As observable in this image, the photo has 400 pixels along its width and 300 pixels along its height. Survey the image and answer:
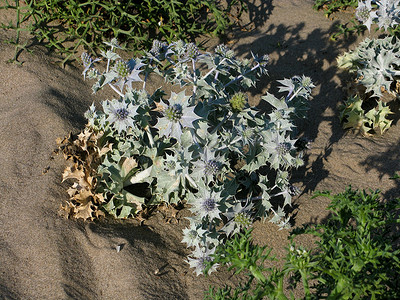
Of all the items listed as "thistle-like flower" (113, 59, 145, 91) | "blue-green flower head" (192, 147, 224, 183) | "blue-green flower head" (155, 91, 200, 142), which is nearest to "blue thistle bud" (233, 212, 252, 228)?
"blue-green flower head" (192, 147, 224, 183)

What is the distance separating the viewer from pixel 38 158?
344 centimetres

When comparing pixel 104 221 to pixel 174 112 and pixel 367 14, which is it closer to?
pixel 174 112

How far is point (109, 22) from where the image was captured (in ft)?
15.0

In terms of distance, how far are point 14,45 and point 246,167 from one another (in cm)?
284

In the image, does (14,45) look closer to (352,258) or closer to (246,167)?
(246,167)

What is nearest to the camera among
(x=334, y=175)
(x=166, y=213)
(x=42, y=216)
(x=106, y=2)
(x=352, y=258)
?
(x=352, y=258)

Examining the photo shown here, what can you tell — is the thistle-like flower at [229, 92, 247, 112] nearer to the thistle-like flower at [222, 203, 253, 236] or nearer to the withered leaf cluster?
the thistle-like flower at [222, 203, 253, 236]

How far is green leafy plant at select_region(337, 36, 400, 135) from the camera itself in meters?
3.89

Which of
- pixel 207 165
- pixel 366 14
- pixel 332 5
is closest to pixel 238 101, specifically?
pixel 207 165

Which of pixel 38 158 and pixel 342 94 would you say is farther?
pixel 342 94

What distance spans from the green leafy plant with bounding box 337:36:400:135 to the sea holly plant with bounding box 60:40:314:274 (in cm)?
83

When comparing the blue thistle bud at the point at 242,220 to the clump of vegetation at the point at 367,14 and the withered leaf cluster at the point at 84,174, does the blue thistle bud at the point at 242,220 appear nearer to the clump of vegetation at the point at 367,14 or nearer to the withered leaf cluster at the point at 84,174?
the withered leaf cluster at the point at 84,174

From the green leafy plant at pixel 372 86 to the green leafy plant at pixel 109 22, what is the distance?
162 cm

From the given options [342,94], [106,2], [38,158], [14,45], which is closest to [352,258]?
[38,158]
